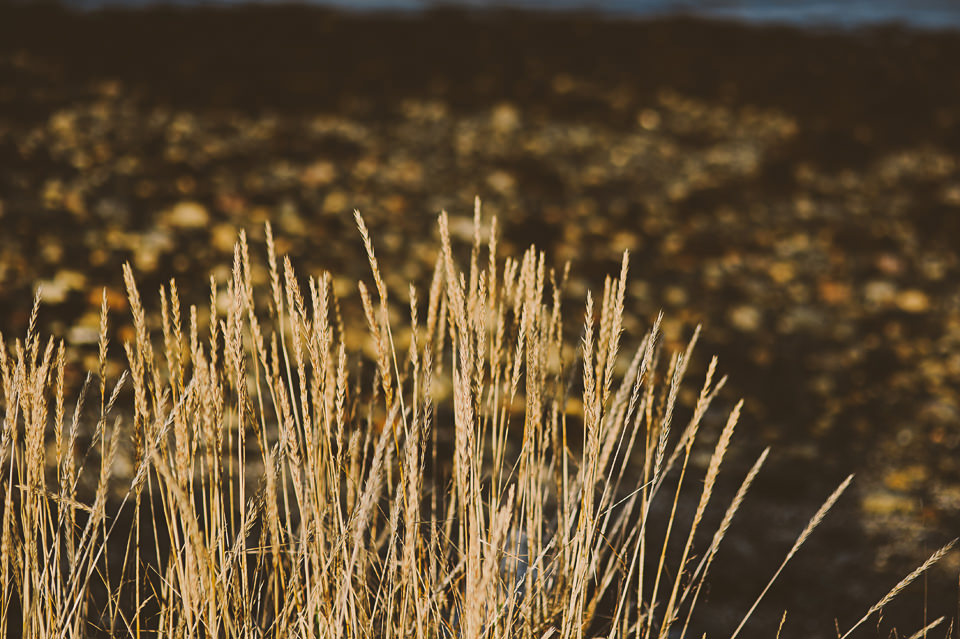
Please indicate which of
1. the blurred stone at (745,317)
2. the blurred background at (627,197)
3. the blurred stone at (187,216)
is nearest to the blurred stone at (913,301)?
the blurred background at (627,197)

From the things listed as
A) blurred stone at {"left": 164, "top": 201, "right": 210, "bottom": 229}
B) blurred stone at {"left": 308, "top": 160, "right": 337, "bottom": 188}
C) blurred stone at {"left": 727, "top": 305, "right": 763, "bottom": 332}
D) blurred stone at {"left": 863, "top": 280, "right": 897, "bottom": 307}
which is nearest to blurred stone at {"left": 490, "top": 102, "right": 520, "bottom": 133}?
blurred stone at {"left": 308, "top": 160, "right": 337, "bottom": 188}

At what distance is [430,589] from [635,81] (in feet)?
21.6

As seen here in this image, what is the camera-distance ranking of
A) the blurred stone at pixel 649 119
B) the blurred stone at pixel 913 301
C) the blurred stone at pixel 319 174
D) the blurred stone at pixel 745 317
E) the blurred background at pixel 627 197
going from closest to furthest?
the blurred background at pixel 627 197 < the blurred stone at pixel 745 317 < the blurred stone at pixel 913 301 < the blurred stone at pixel 319 174 < the blurred stone at pixel 649 119

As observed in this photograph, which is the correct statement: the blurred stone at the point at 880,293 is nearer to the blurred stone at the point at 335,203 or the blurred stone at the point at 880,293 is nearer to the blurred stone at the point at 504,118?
the blurred stone at the point at 335,203

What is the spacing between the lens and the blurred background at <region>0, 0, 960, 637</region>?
2473mm

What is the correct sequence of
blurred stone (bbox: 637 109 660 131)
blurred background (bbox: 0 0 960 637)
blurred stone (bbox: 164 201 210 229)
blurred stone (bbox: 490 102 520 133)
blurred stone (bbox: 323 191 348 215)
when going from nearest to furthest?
1. blurred background (bbox: 0 0 960 637)
2. blurred stone (bbox: 164 201 210 229)
3. blurred stone (bbox: 323 191 348 215)
4. blurred stone (bbox: 490 102 520 133)
5. blurred stone (bbox: 637 109 660 131)

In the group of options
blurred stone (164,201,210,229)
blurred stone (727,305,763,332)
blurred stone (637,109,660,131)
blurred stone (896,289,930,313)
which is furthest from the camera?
blurred stone (637,109,660,131)

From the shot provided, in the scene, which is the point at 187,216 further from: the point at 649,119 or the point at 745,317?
the point at 649,119

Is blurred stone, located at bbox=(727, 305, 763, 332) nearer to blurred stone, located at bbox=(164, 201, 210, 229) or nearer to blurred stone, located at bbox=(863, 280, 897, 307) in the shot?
blurred stone, located at bbox=(863, 280, 897, 307)

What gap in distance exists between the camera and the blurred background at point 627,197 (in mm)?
2473

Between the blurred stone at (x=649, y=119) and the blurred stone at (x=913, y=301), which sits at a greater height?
the blurred stone at (x=649, y=119)

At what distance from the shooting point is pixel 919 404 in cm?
283

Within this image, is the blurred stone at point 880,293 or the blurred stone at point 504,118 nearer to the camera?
the blurred stone at point 880,293

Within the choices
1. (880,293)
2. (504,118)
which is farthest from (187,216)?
(880,293)
